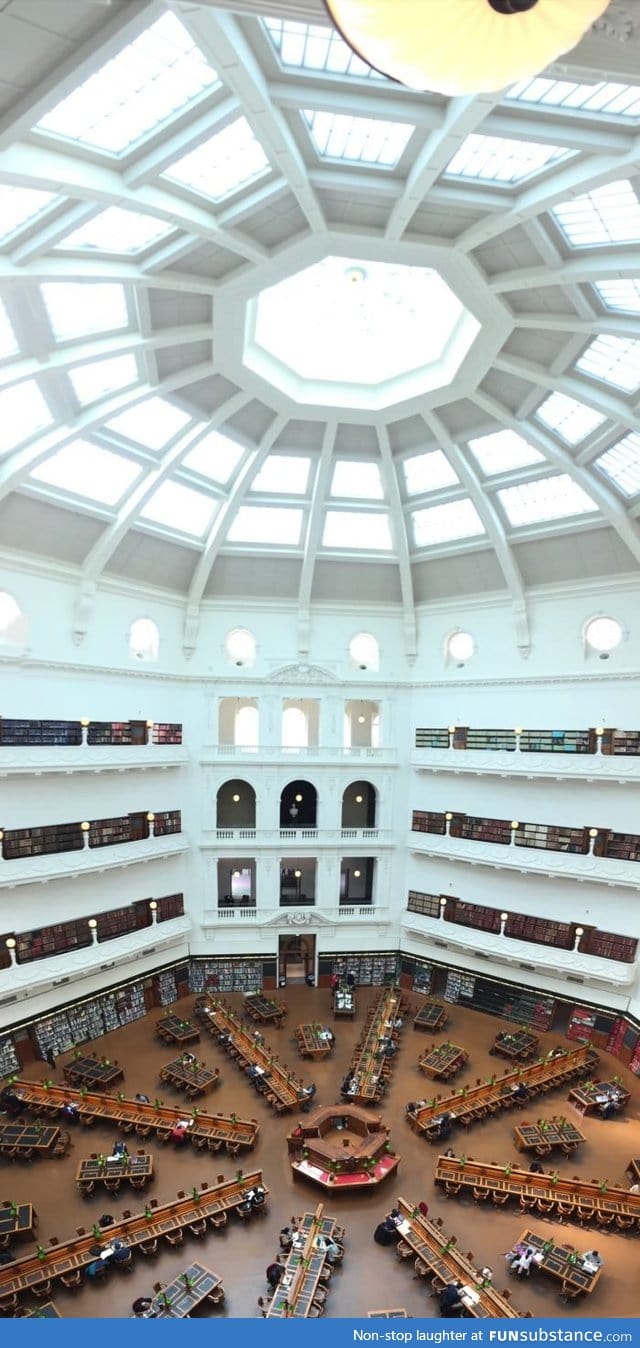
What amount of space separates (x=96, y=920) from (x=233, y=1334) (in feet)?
56.9

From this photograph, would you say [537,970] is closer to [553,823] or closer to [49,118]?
[553,823]

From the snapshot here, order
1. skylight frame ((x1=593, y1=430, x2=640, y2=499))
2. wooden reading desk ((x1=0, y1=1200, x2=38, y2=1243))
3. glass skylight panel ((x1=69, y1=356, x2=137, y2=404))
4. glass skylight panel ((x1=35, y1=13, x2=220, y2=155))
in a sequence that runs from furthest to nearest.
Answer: skylight frame ((x1=593, y1=430, x2=640, y2=499)) < glass skylight panel ((x1=69, y1=356, x2=137, y2=404)) < wooden reading desk ((x1=0, y1=1200, x2=38, y2=1243)) < glass skylight panel ((x1=35, y1=13, x2=220, y2=155))

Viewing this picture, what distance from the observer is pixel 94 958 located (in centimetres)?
2125

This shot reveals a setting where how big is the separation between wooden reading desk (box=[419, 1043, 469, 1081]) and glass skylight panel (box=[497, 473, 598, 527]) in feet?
53.4

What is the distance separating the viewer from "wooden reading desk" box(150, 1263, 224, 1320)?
39.3 feet

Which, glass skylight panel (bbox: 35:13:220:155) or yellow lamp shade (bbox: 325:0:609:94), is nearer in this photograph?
yellow lamp shade (bbox: 325:0:609:94)

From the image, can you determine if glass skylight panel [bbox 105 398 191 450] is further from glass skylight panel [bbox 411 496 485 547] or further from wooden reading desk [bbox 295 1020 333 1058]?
wooden reading desk [bbox 295 1020 333 1058]

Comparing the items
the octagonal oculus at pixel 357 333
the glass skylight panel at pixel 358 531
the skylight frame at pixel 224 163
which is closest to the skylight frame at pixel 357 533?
the glass skylight panel at pixel 358 531

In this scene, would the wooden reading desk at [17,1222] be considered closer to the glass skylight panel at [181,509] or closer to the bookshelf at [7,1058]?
the bookshelf at [7,1058]

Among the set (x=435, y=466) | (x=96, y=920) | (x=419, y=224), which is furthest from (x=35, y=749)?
(x=419, y=224)

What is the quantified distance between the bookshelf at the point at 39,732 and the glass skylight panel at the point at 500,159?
1693 cm

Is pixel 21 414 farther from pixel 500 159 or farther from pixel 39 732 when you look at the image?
pixel 500 159

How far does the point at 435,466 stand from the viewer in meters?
22.0

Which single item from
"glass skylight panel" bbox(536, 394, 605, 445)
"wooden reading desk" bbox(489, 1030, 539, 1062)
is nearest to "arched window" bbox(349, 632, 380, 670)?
"glass skylight panel" bbox(536, 394, 605, 445)
